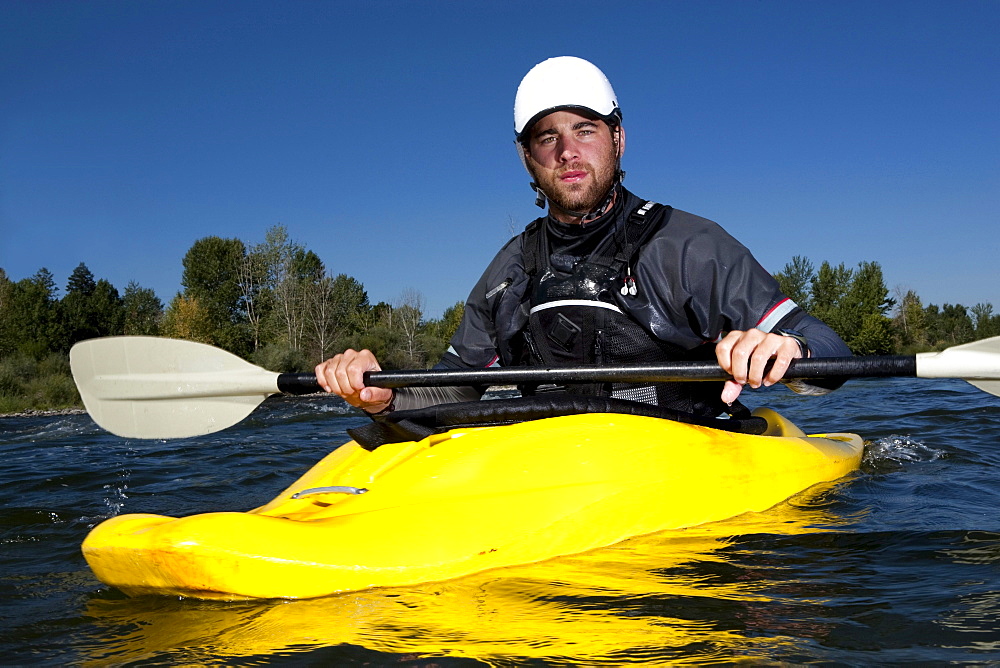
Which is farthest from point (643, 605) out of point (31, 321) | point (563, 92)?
point (31, 321)

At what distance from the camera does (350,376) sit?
2963 millimetres

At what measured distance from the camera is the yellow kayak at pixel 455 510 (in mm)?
2070

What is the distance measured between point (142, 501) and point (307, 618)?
2562 mm

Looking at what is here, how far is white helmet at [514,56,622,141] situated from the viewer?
337cm

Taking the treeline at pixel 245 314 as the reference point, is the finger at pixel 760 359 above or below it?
below

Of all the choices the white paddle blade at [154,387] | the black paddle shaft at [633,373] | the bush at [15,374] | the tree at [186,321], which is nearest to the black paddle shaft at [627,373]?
the black paddle shaft at [633,373]

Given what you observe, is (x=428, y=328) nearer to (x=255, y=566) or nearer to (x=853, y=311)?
(x=853, y=311)

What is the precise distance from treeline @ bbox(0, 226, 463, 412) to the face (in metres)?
23.7

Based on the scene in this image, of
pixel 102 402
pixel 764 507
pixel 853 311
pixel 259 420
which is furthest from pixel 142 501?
pixel 853 311

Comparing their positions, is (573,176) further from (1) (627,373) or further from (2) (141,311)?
(2) (141,311)

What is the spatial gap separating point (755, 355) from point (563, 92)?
1.59 metres

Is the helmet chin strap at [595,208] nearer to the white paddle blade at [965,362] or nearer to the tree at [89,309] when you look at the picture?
the white paddle blade at [965,362]

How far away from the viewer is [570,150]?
3.36m

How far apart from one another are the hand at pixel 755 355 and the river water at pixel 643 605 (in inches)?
22.0
